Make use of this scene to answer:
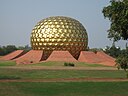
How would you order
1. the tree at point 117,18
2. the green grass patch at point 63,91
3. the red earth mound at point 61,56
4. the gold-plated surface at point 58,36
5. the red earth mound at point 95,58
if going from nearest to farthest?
the green grass patch at point 63,91
the tree at point 117,18
the red earth mound at point 61,56
the red earth mound at point 95,58
the gold-plated surface at point 58,36

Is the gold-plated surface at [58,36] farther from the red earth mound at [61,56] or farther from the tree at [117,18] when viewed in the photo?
the tree at [117,18]

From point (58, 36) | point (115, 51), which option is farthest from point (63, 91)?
point (115, 51)

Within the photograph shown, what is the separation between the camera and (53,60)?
46406mm

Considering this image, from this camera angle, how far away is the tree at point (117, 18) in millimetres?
17097

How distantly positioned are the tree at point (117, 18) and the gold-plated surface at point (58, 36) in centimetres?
3313

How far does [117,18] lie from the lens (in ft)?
58.3

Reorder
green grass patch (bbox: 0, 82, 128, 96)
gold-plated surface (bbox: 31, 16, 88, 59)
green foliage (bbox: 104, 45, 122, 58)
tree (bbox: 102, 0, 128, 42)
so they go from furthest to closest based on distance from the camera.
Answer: gold-plated surface (bbox: 31, 16, 88, 59) < green foliage (bbox: 104, 45, 122, 58) < tree (bbox: 102, 0, 128, 42) < green grass patch (bbox: 0, 82, 128, 96)

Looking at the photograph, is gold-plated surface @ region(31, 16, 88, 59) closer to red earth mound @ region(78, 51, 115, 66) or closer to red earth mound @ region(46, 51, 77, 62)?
red earth mound @ region(78, 51, 115, 66)

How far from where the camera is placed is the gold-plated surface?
5159 cm

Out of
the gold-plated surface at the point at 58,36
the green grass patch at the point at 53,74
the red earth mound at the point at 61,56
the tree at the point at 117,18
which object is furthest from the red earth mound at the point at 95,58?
the tree at the point at 117,18

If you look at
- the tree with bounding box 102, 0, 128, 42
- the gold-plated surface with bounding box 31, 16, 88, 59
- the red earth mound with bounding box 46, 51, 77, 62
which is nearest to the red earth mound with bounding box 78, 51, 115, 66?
the red earth mound with bounding box 46, 51, 77, 62

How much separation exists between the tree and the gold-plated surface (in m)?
33.1

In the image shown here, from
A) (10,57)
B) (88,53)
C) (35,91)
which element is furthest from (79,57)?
(35,91)

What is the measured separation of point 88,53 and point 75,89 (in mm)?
36136
